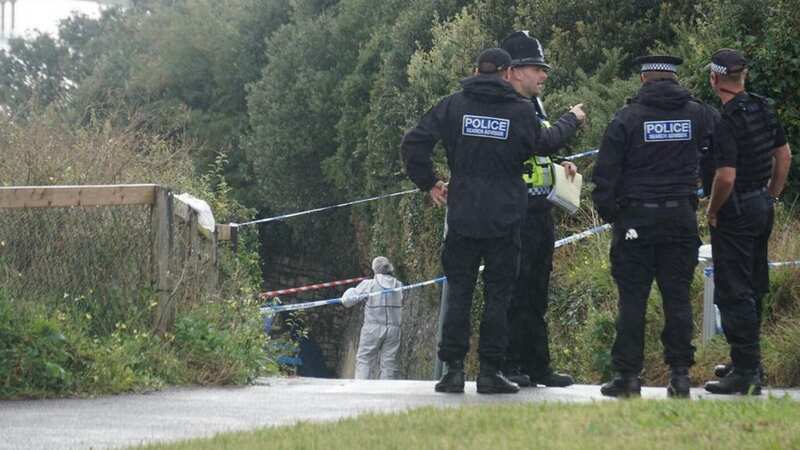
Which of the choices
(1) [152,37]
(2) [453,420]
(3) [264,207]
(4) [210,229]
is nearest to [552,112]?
(4) [210,229]

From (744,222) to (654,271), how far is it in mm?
671

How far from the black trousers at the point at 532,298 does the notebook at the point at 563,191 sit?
0.19 m

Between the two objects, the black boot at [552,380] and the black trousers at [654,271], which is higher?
the black trousers at [654,271]

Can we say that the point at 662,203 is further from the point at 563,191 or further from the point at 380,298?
the point at 380,298

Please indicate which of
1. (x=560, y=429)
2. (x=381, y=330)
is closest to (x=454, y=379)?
(x=560, y=429)

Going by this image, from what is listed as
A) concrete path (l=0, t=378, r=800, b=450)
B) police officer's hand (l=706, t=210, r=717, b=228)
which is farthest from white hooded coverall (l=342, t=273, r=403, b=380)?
police officer's hand (l=706, t=210, r=717, b=228)

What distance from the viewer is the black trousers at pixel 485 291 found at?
9.53 meters

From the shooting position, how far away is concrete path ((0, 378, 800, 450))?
789 cm

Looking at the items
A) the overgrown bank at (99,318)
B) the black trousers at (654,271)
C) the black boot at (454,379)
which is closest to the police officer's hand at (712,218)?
the black trousers at (654,271)

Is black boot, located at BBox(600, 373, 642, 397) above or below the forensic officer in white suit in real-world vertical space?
below

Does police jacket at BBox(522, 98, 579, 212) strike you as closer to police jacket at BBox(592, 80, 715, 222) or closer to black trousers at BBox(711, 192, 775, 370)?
police jacket at BBox(592, 80, 715, 222)

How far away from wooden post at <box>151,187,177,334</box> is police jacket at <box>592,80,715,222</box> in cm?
310

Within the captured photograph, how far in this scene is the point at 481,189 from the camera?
938cm

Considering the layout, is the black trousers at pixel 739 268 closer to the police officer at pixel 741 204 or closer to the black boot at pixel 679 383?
the police officer at pixel 741 204
